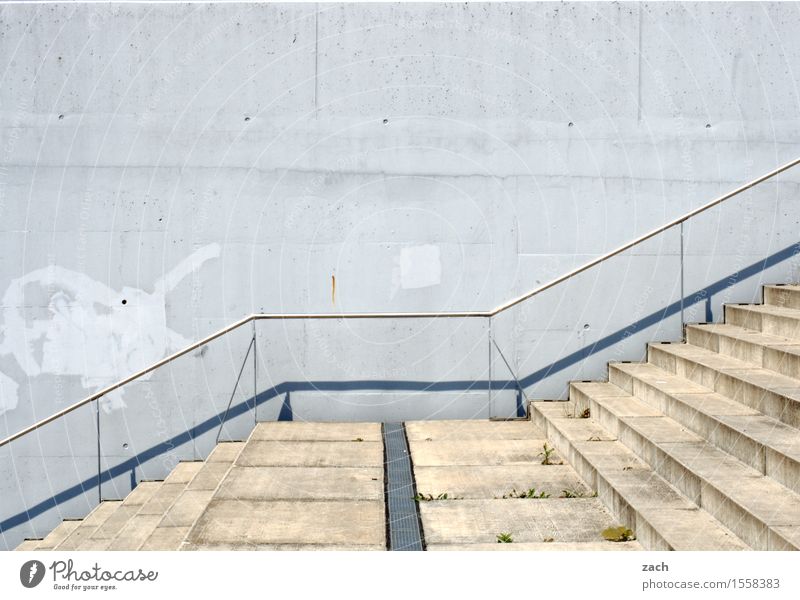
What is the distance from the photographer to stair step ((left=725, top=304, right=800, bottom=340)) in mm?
6222

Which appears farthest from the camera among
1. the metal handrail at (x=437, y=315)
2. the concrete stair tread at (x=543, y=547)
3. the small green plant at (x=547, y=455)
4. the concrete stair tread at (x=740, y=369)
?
the metal handrail at (x=437, y=315)

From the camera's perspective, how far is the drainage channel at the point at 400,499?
4.76 m

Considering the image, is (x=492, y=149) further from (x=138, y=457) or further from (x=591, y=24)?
(x=138, y=457)

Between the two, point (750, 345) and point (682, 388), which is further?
point (682, 388)

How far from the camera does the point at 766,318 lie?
6641 mm

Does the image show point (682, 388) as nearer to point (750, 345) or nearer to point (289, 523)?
point (750, 345)

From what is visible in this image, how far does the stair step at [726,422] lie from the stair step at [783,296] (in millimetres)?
1085

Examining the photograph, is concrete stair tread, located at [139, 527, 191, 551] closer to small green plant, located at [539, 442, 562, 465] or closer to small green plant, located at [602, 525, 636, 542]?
small green plant, located at [602, 525, 636, 542]

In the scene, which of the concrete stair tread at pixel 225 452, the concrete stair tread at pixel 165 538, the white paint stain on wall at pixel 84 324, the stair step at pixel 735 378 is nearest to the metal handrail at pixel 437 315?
the white paint stain on wall at pixel 84 324

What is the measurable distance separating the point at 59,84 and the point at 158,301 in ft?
6.97

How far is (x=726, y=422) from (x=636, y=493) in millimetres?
749

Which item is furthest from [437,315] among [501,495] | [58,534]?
[58,534]

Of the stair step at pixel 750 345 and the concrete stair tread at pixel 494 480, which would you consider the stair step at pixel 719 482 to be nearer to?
the concrete stair tread at pixel 494 480

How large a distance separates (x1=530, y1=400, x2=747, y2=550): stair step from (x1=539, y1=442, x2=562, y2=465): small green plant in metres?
0.08
